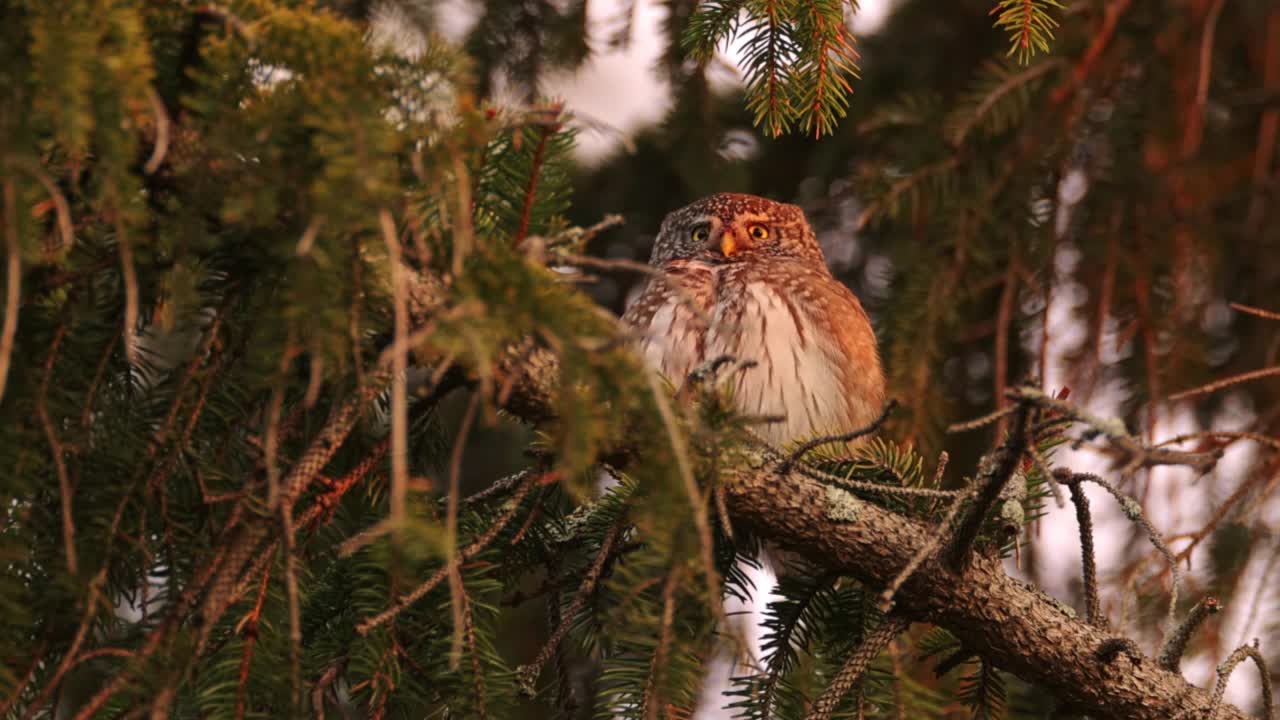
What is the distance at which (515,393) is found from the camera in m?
1.60

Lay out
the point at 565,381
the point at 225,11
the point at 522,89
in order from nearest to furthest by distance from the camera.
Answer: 1. the point at 565,381
2. the point at 225,11
3. the point at 522,89

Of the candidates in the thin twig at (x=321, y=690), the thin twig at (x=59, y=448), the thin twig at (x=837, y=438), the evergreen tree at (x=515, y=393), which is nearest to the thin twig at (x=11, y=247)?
the evergreen tree at (x=515, y=393)

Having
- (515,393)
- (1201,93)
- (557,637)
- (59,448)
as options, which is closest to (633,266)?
(515,393)

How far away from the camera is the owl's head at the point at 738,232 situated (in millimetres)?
3334

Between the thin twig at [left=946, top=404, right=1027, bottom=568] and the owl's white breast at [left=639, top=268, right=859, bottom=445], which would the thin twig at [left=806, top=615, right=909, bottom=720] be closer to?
the thin twig at [left=946, top=404, right=1027, bottom=568]

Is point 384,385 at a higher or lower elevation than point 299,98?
lower

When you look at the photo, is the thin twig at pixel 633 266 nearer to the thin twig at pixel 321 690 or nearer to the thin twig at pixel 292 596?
the thin twig at pixel 292 596

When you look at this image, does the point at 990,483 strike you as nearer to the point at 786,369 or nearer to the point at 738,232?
the point at 786,369

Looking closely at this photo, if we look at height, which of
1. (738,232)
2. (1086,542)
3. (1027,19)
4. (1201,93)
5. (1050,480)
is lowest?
(1050,480)

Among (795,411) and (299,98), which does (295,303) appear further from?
(795,411)

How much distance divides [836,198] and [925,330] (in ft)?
2.54

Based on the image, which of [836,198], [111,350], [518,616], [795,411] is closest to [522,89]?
[836,198]

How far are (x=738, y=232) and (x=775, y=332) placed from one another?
1.94 feet

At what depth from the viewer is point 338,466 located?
6.60 ft
